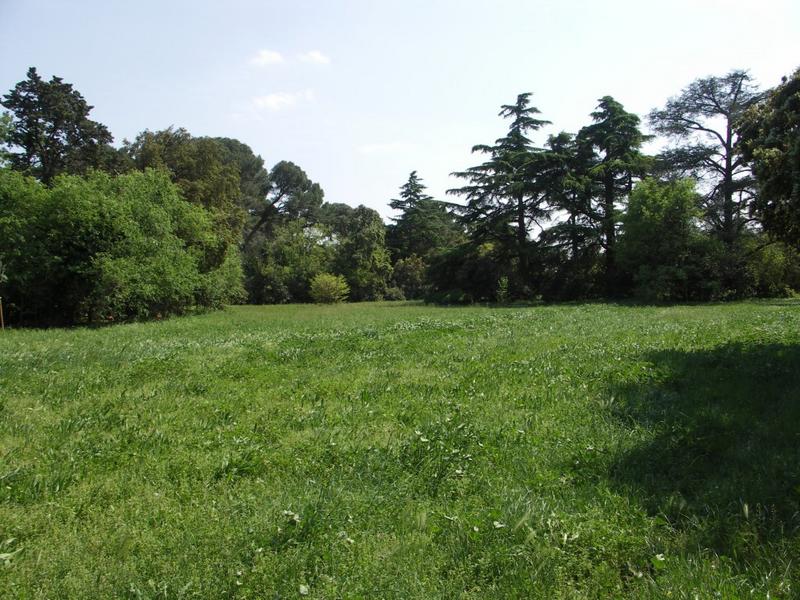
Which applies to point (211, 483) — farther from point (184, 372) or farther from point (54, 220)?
point (54, 220)

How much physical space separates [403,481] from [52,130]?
134 ft

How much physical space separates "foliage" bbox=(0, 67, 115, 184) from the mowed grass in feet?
106

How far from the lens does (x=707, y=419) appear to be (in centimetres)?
563

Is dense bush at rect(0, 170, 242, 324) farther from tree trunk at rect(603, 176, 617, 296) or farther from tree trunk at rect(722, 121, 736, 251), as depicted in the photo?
tree trunk at rect(722, 121, 736, 251)

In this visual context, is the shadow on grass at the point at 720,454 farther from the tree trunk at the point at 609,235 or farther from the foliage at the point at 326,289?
the foliage at the point at 326,289

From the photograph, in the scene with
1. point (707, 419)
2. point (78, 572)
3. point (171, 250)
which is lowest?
point (78, 572)

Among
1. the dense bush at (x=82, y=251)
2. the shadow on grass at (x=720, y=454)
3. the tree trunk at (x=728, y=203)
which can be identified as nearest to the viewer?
the shadow on grass at (x=720, y=454)

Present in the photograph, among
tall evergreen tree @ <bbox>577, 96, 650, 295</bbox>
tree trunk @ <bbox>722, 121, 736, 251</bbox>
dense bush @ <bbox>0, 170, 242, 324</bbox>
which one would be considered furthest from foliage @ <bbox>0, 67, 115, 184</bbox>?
tree trunk @ <bbox>722, 121, 736, 251</bbox>

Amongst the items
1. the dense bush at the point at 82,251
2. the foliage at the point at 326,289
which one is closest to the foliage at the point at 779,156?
the dense bush at the point at 82,251

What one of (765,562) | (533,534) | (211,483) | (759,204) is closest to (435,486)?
(533,534)

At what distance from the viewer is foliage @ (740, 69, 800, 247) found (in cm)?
811

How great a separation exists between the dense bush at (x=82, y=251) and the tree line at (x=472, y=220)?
0.07m

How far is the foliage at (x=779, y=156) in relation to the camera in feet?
26.6

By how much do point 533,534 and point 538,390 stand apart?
12.9 feet
